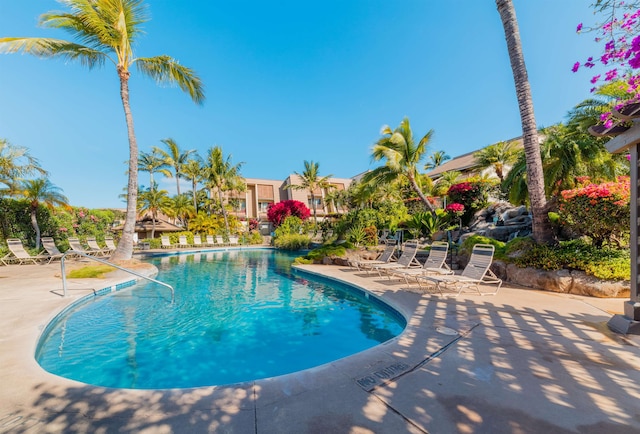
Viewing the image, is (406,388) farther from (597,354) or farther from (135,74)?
(135,74)

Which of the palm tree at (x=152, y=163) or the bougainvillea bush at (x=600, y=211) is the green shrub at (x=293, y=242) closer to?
the palm tree at (x=152, y=163)

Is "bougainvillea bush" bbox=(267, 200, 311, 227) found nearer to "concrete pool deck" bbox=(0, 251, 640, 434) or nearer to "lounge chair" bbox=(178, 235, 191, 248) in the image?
"lounge chair" bbox=(178, 235, 191, 248)

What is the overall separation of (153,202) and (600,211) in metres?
34.0

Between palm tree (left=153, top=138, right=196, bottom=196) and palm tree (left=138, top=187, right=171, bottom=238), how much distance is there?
247 centimetres

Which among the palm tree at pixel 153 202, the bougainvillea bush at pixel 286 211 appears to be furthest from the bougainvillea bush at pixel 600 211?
the palm tree at pixel 153 202

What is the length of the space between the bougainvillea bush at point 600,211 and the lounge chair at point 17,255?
20.7 meters

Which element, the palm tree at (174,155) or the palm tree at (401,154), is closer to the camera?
the palm tree at (401,154)

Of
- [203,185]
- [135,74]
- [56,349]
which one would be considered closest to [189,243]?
[203,185]

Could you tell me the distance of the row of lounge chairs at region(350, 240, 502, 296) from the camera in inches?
240

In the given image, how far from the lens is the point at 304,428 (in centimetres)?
192

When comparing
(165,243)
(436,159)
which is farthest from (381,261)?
(436,159)

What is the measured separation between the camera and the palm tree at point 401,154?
14.4m

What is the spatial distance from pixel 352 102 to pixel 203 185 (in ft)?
65.1

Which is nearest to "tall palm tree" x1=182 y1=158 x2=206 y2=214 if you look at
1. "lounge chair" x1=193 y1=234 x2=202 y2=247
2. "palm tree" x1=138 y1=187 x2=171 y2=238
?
"palm tree" x1=138 y1=187 x2=171 y2=238
